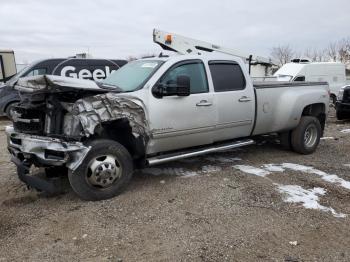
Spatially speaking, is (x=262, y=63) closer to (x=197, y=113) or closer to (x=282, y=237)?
(x=197, y=113)

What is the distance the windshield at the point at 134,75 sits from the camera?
5379 mm

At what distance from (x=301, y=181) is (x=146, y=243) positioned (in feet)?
9.31

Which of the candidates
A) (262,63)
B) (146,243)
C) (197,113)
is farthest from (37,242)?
(262,63)

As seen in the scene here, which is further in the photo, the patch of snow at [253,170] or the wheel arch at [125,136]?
the patch of snow at [253,170]

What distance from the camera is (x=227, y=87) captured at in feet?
20.3

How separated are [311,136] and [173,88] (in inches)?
145

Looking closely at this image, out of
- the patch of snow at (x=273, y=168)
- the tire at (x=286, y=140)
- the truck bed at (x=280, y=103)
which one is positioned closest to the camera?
the patch of snow at (x=273, y=168)

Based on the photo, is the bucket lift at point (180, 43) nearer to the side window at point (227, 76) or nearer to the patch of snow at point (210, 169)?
the side window at point (227, 76)

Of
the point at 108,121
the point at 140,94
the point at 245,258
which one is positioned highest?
the point at 140,94

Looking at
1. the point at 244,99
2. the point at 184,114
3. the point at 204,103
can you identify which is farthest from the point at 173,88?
the point at 244,99

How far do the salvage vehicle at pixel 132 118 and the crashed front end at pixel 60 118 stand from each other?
12 millimetres

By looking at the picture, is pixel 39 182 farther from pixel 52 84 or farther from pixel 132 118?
pixel 132 118

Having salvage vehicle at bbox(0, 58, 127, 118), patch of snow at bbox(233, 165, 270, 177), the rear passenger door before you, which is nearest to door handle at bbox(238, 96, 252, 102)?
the rear passenger door

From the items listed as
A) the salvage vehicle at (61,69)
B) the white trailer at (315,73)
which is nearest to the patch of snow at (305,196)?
the salvage vehicle at (61,69)
